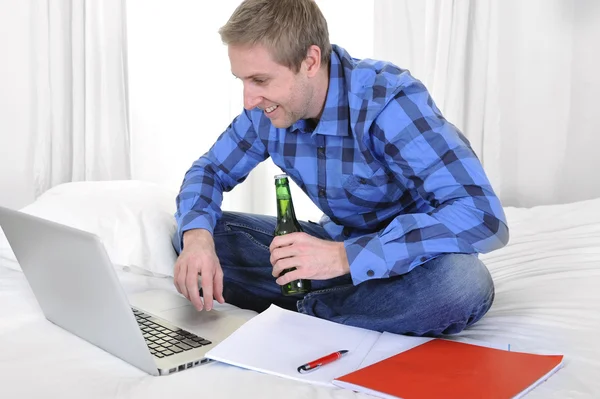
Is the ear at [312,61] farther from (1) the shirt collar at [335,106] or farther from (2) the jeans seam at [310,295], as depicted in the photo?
(2) the jeans seam at [310,295]

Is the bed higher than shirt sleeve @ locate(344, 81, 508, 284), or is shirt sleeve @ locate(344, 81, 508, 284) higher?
shirt sleeve @ locate(344, 81, 508, 284)

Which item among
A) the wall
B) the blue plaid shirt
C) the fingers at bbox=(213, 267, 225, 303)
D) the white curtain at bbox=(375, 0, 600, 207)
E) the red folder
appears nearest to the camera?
the red folder

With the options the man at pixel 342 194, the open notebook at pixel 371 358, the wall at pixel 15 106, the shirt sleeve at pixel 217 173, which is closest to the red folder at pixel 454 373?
the open notebook at pixel 371 358

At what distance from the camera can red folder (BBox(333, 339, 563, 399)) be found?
0.89 m

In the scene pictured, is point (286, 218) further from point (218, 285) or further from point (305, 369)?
point (305, 369)

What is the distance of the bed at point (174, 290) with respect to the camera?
0.94 m

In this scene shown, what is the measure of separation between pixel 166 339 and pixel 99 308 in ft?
0.48

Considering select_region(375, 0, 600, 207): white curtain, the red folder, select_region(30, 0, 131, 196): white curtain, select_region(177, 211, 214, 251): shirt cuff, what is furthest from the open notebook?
select_region(375, 0, 600, 207): white curtain

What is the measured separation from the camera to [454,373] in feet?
3.10

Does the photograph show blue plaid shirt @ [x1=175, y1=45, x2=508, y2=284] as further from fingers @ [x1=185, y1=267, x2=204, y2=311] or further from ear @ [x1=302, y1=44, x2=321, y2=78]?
fingers @ [x1=185, y1=267, x2=204, y2=311]

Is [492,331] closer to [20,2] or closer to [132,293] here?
[132,293]

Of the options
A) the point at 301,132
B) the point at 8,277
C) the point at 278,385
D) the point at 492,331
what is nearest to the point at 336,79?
the point at 301,132

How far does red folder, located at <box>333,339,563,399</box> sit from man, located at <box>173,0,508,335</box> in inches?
5.4

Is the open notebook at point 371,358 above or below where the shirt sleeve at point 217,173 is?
below
